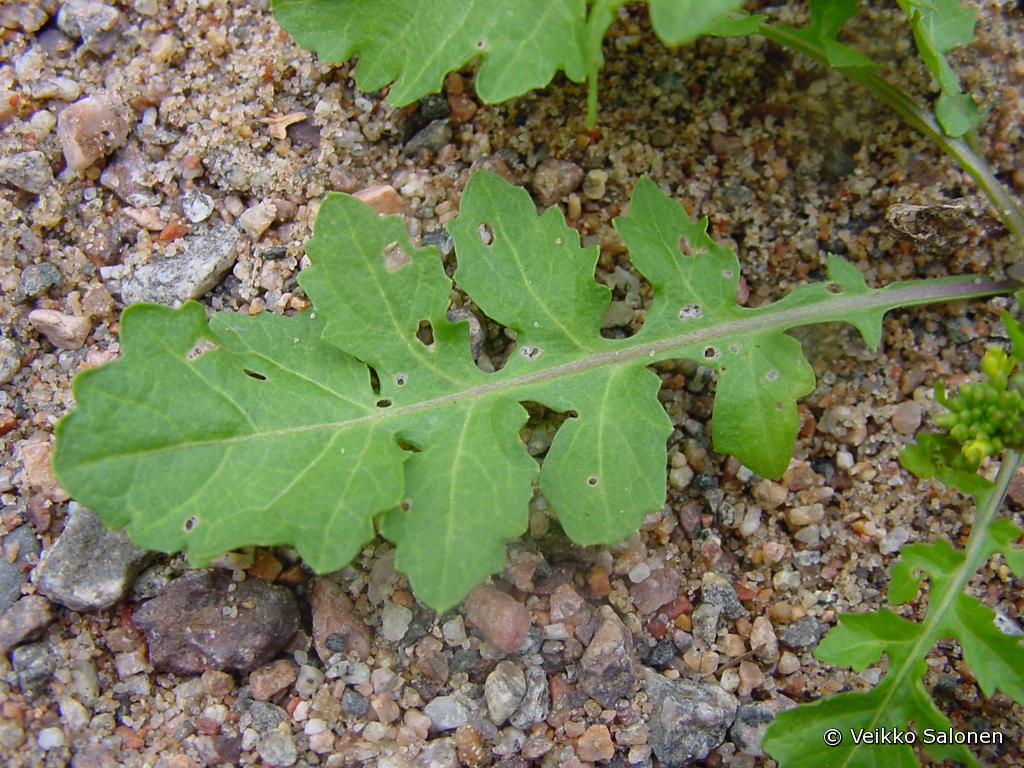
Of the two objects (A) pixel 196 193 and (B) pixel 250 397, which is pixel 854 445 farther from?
(A) pixel 196 193

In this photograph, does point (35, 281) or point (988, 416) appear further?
point (35, 281)

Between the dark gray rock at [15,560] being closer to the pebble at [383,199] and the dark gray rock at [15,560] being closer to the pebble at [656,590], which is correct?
the pebble at [383,199]

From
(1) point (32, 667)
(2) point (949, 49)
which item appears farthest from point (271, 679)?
(2) point (949, 49)

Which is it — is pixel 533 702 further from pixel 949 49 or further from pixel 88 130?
pixel 949 49

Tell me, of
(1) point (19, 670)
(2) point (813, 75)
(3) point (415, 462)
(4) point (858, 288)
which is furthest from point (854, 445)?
(1) point (19, 670)

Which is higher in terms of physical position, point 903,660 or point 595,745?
point 903,660
